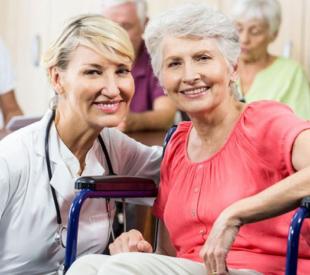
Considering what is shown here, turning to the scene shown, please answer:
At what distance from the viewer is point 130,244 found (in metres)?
2.10

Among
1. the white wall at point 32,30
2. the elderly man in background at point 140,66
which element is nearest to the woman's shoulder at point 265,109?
the elderly man in background at point 140,66

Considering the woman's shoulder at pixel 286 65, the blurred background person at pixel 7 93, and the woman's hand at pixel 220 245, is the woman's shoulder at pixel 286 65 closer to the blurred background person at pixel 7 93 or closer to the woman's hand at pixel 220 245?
the blurred background person at pixel 7 93

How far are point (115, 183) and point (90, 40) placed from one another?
1.22 ft

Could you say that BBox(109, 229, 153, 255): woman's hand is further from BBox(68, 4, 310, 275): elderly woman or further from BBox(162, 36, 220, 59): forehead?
BBox(162, 36, 220, 59): forehead

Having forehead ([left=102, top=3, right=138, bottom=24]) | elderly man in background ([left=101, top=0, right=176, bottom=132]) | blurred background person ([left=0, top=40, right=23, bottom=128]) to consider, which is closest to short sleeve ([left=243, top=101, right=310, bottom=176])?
elderly man in background ([left=101, top=0, right=176, bottom=132])

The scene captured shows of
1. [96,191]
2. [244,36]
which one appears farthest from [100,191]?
[244,36]

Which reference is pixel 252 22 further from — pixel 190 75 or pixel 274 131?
pixel 274 131

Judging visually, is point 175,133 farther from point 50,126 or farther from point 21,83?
point 21,83

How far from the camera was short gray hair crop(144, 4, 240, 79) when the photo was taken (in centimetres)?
204

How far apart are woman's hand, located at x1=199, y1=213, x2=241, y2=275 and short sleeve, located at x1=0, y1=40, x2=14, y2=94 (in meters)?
2.52

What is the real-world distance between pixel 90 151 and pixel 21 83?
340cm

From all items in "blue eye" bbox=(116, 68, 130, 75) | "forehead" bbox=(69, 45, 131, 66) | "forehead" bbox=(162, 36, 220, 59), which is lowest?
"blue eye" bbox=(116, 68, 130, 75)

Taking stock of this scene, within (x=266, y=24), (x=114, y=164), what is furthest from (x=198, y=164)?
(x=266, y=24)

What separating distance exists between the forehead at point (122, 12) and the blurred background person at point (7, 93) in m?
0.67
